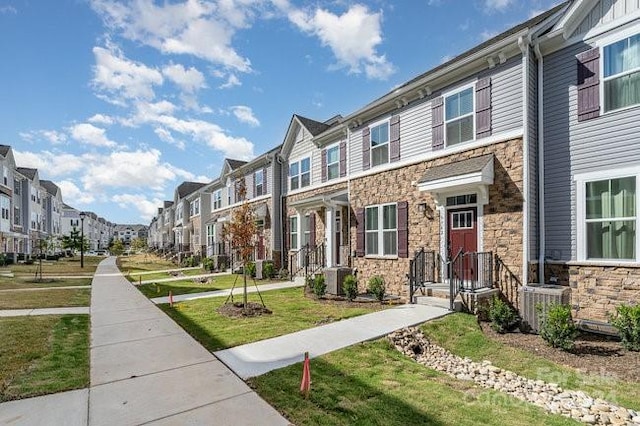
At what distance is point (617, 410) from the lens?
15.9 feet

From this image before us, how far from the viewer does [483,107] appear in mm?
10266

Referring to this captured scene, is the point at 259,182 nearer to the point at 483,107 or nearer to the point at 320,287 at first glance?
the point at 320,287

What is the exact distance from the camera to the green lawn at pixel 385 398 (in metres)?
4.30

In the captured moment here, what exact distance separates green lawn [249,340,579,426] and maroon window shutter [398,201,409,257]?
6.61 metres

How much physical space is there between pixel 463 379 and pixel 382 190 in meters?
8.53

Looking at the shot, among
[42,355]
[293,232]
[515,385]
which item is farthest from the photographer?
[293,232]

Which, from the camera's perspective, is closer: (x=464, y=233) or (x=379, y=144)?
(x=464, y=233)

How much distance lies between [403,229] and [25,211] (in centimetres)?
4829

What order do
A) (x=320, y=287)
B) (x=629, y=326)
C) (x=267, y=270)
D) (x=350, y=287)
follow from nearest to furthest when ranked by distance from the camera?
1. (x=629, y=326)
2. (x=350, y=287)
3. (x=320, y=287)
4. (x=267, y=270)

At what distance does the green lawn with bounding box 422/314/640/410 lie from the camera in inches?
215

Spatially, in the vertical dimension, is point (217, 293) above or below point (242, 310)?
below

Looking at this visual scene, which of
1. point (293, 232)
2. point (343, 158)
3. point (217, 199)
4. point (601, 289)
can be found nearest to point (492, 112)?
point (601, 289)

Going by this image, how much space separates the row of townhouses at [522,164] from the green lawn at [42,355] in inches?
341

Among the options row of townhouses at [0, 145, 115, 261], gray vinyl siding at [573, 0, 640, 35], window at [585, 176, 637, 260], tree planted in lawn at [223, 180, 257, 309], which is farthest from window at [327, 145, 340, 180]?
row of townhouses at [0, 145, 115, 261]
